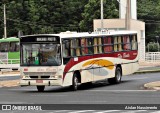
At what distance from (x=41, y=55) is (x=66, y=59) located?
1.24 m

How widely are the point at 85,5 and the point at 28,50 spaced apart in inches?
2478

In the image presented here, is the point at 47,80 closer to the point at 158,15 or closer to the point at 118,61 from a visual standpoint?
the point at 118,61

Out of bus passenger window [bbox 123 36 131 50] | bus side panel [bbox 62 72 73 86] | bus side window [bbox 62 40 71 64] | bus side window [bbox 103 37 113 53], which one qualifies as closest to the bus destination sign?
bus side window [bbox 62 40 71 64]

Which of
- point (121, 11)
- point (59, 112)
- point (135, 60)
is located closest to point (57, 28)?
point (121, 11)

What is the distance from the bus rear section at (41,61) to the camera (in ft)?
90.7

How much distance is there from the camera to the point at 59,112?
17781 mm

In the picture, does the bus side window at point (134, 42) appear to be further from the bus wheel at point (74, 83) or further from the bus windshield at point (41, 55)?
the bus windshield at point (41, 55)

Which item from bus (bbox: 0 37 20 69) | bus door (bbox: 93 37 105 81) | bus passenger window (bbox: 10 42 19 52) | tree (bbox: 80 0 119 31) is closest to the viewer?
bus door (bbox: 93 37 105 81)

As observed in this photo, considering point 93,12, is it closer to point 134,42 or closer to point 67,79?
point 134,42

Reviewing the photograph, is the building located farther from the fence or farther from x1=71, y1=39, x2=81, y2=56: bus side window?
x1=71, y1=39, x2=81, y2=56: bus side window

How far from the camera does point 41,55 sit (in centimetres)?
2792

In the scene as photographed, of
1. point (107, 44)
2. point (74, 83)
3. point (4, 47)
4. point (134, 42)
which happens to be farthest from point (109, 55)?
point (4, 47)

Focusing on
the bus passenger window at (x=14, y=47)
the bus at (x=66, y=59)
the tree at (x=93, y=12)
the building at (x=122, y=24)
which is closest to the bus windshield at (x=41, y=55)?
the bus at (x=66, y=59)

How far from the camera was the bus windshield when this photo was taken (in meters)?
27.7
